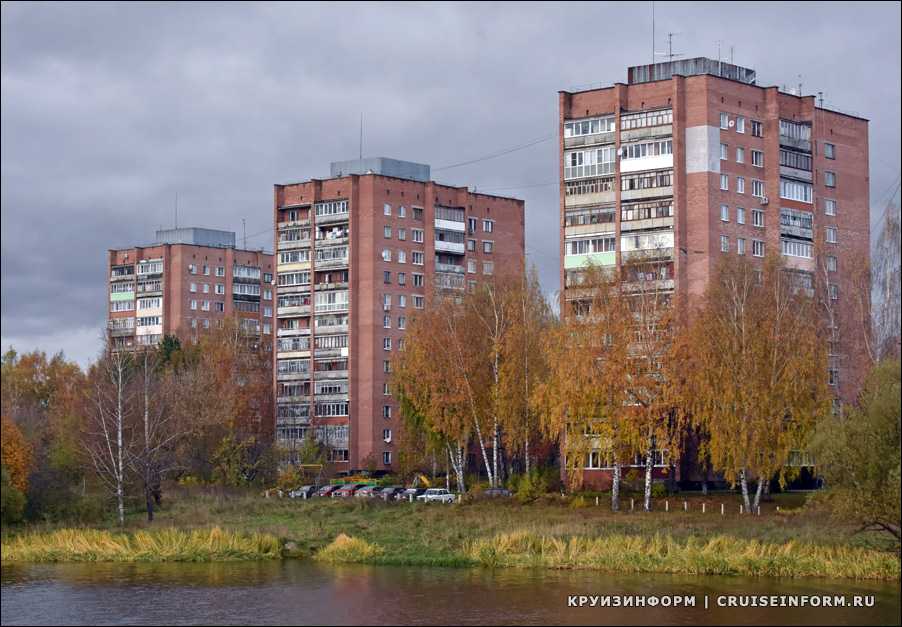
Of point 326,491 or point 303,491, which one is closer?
point 326,491

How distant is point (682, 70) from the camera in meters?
112

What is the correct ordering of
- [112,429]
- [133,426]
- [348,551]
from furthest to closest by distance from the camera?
[133,426] < [112,429] < [348,551]

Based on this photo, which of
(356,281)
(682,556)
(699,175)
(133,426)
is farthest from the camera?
(356,281)

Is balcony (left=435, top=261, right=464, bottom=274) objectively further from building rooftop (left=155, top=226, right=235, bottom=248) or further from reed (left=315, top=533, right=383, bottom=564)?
reed (left=315, top=533, right=383, bottom=564)

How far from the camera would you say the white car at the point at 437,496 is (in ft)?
326

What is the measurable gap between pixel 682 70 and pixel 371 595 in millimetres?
71551

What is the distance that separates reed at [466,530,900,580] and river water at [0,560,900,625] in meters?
1.43

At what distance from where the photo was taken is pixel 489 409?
3863 inches

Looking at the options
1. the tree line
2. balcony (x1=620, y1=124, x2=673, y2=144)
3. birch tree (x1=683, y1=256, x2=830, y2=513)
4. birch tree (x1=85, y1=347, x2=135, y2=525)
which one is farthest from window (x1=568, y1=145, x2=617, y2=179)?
birch tree (x1=85, y1=347, x2=135, y2=525)

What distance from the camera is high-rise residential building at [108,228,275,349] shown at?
18112 cm

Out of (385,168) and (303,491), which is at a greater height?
(385,168)

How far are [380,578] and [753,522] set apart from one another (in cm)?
2325

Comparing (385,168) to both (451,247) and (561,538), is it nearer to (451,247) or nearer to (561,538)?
(451,247)

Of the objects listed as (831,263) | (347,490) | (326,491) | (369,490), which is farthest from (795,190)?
(326,491)
